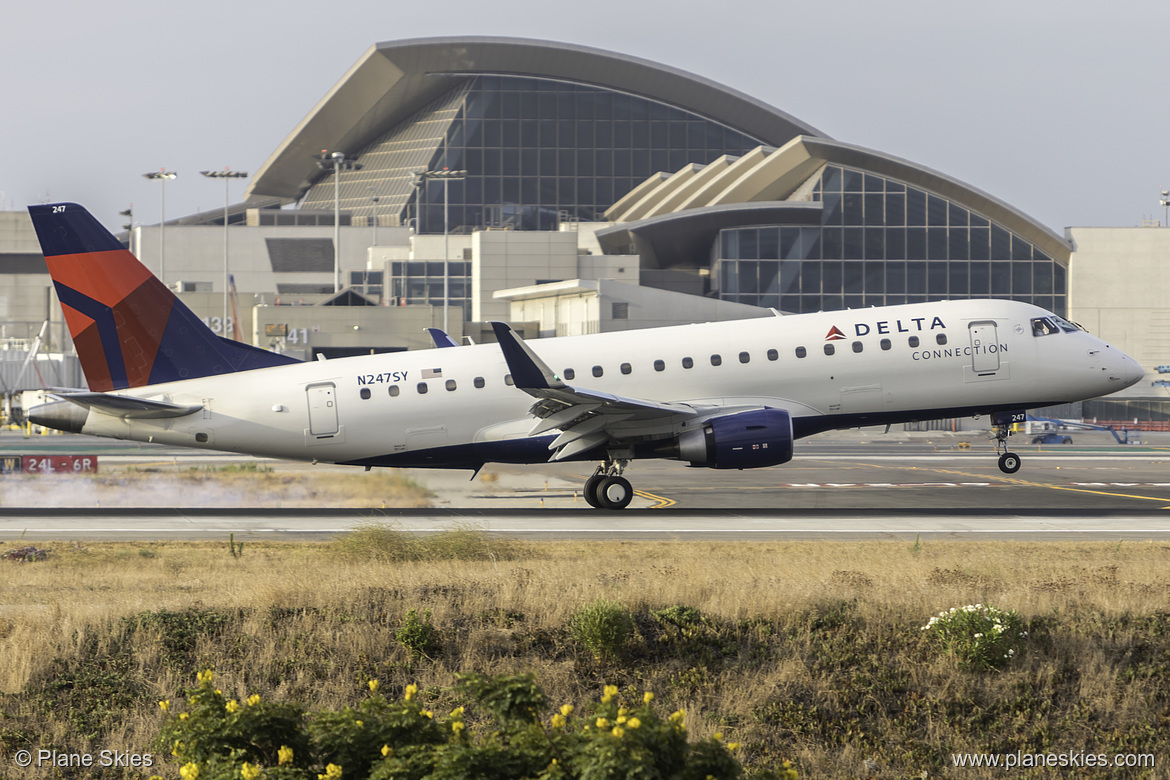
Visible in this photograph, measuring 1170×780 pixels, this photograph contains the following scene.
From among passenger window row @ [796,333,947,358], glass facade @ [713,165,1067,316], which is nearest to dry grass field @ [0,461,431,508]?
passenger window row @ [796,333,947,358]

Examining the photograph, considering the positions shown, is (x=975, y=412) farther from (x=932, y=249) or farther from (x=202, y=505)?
(x=932, y=249)

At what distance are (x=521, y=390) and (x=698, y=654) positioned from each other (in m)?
14.9

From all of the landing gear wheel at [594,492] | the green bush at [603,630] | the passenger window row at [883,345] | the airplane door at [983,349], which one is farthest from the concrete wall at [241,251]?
the green bush at [603,630]

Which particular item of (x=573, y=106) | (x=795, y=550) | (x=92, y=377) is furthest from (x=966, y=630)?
(x=573, y=106)

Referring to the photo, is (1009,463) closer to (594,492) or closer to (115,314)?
(594,492)

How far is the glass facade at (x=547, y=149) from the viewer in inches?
5714

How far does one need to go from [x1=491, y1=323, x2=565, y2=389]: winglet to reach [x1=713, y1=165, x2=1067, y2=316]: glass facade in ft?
244

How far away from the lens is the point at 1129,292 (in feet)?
321

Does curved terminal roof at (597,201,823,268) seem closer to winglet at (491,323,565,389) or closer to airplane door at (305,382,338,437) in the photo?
airplane door at (305,382,338,437)

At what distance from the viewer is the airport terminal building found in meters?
97.4

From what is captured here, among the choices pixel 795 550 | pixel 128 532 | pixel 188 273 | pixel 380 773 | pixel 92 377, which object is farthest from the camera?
pixel 188 273

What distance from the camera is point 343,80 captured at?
154250 mm

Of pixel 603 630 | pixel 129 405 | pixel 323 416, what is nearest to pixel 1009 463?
pixel 323 416

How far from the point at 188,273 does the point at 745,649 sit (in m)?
140
